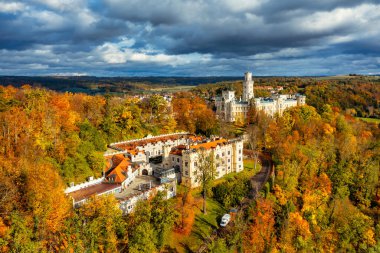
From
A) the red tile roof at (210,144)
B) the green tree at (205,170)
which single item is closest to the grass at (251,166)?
the red tile roof at (210,144)

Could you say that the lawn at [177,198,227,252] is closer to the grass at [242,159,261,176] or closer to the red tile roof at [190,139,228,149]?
the red tile roof at [190,139,228,149]

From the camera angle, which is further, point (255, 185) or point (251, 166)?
point (251, 166)

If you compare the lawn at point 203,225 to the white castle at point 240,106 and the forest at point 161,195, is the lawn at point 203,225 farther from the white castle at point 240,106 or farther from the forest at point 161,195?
the white castle at point 240,106

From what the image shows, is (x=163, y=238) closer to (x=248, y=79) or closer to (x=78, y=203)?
(x=78, y=203)

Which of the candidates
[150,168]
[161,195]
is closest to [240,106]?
[150,168]

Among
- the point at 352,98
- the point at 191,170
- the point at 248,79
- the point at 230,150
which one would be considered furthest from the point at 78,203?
the point at 352,98

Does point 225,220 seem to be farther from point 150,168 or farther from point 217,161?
point 150,168
